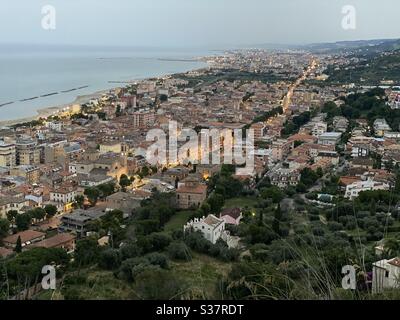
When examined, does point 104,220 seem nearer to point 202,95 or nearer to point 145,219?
point 145,219

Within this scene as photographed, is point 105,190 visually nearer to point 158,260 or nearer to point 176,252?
point 176,252

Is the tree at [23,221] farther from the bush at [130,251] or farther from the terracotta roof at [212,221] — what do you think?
the terracotta roof at [212,221]

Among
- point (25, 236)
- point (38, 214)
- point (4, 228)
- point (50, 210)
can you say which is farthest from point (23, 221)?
point (25, 236)

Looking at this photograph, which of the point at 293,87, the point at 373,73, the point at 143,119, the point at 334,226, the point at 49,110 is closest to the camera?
the point at 334,226

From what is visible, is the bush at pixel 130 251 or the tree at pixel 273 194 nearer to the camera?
the bush at pixel 130 251

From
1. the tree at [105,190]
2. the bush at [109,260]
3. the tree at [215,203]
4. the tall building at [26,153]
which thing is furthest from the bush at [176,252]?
the tall building at [26,153]

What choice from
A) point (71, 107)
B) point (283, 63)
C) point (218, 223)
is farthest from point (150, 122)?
point (283, 63)
